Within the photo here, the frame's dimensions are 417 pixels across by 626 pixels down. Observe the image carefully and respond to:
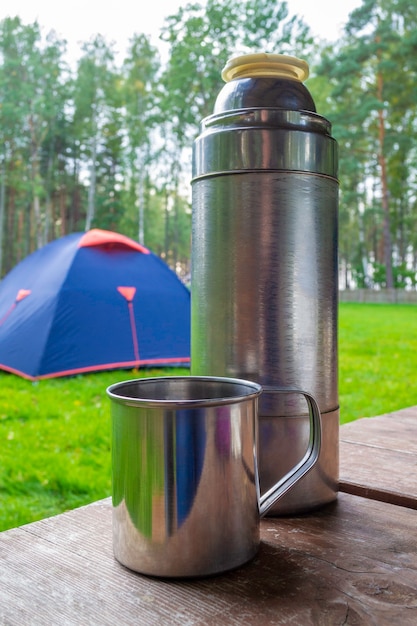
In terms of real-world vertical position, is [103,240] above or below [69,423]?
above


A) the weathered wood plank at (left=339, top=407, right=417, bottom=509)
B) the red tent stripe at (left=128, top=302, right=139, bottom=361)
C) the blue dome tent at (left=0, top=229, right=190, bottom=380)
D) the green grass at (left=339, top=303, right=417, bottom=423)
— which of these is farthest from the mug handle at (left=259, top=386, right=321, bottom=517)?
the red tent stripe at (left=128, top=302, right=139, bottom=361)

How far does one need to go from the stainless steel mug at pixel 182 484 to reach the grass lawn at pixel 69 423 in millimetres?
1582

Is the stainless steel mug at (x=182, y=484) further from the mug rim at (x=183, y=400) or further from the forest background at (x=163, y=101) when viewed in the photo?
the forest background at (x=163, y=101)

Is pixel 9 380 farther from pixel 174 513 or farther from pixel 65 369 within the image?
pixel 174 513

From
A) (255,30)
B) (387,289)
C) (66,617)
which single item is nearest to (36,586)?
(66,617)

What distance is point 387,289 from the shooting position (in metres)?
20.8

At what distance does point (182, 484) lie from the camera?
479mm

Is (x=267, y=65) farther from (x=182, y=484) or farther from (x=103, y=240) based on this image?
(x=103, y=240)

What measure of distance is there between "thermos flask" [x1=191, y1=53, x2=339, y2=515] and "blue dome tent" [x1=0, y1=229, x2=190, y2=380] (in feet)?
12.8

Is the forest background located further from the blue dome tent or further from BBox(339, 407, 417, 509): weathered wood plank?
BBox(339, 407, 417, 509): weathered wood plank

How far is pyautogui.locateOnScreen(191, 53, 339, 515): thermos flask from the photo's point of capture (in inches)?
24.4

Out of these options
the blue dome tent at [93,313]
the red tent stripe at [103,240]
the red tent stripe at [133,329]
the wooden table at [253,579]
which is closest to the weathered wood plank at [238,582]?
the wooden table at [253,579]

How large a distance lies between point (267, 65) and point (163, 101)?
17.5m

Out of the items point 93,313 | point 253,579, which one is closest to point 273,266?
point 253,579
